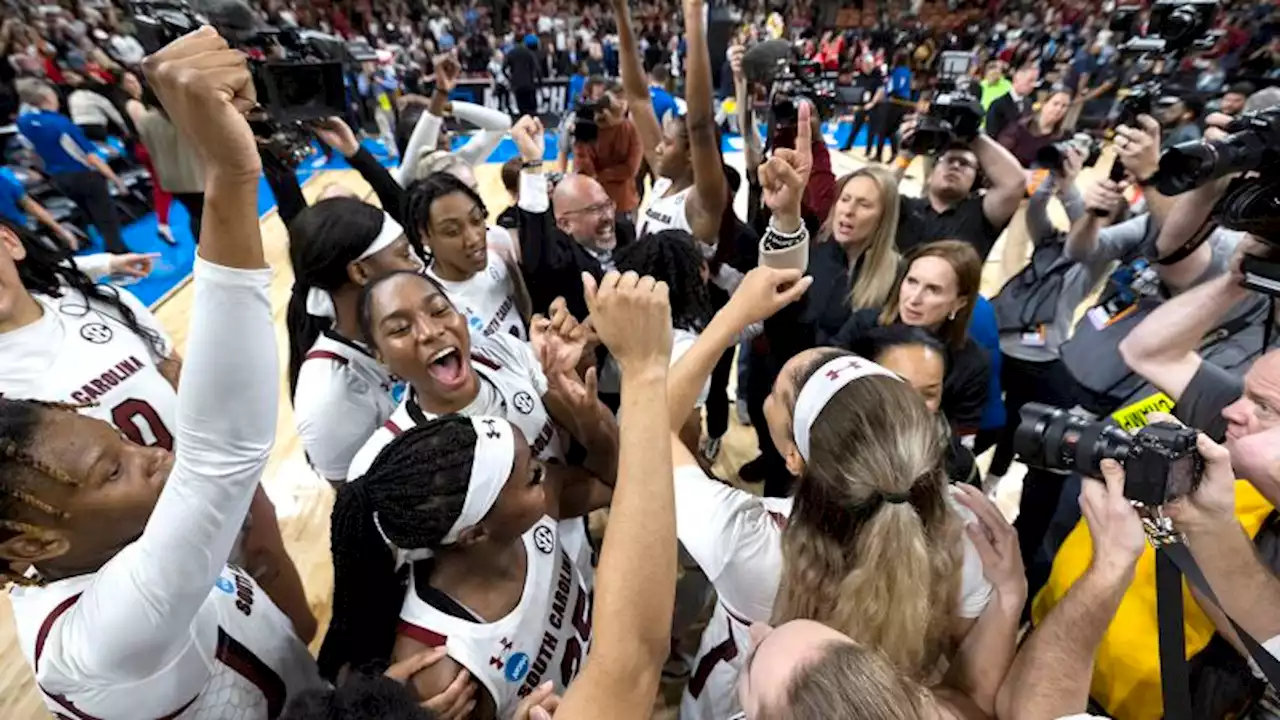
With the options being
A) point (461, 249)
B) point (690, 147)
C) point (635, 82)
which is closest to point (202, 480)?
point (461, 249)

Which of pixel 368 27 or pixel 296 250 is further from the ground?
pixel 296 250

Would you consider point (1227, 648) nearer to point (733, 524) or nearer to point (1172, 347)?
point (1172, 347)

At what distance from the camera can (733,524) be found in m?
1.28

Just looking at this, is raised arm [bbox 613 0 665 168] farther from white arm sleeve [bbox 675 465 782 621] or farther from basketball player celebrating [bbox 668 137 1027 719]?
white arm sleeve [bbox 675 465 782 621]

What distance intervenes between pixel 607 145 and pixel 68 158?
3840 millimetres

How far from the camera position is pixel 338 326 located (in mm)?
2047

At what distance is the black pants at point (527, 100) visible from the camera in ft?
35.4

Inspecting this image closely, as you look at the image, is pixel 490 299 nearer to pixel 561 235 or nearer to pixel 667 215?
pixel 561 235

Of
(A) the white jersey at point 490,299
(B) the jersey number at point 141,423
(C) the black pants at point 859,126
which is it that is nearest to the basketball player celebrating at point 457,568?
(B) the jersey number at point 141,423

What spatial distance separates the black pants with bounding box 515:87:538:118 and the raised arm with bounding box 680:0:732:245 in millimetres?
8698

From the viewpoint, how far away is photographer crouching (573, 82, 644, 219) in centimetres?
420

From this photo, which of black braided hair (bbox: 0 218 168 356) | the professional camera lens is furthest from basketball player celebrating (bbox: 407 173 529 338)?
the professional camera lens

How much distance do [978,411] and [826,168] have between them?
1.54 m

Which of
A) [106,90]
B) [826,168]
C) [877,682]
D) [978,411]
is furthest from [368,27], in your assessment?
[877,682]
